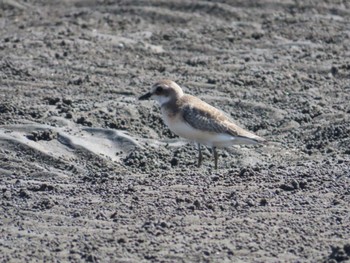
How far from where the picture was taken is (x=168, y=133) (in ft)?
48.9

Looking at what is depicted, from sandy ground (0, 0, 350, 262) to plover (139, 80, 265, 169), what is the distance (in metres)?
0.34

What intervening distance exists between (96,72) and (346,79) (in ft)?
11.5

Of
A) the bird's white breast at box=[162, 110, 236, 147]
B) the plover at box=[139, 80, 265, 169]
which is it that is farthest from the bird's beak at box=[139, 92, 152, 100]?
the bird's white breast at box=[162, 110, 236, 147]

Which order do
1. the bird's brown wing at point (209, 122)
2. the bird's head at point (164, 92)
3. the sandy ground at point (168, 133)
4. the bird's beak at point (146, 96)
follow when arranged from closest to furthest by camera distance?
the sandy ground at point (168, 133), the bird's brown wing at point (209, 122), the bird's head at point (164, 92), the bird's beak at point (146, 96)

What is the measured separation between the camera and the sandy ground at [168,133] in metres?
10.4

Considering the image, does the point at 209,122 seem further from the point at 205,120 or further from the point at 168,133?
the point at 168,133

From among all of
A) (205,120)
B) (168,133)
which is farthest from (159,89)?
(168,133)

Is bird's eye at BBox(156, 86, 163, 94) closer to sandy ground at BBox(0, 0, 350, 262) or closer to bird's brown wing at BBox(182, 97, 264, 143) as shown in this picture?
bird's brown wing at BBox(182, 97, 264, 143)

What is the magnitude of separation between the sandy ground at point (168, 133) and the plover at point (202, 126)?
1.10ft

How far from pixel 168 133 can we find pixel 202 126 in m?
1.25

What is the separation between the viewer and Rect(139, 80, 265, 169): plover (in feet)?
45.0

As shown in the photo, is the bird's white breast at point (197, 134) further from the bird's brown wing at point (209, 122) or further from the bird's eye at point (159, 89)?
the bird's eye at point (159, 89)

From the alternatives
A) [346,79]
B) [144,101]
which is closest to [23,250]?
[144,101]

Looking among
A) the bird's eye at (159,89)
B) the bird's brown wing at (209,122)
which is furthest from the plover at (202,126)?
the bird's eye at (159,89)
